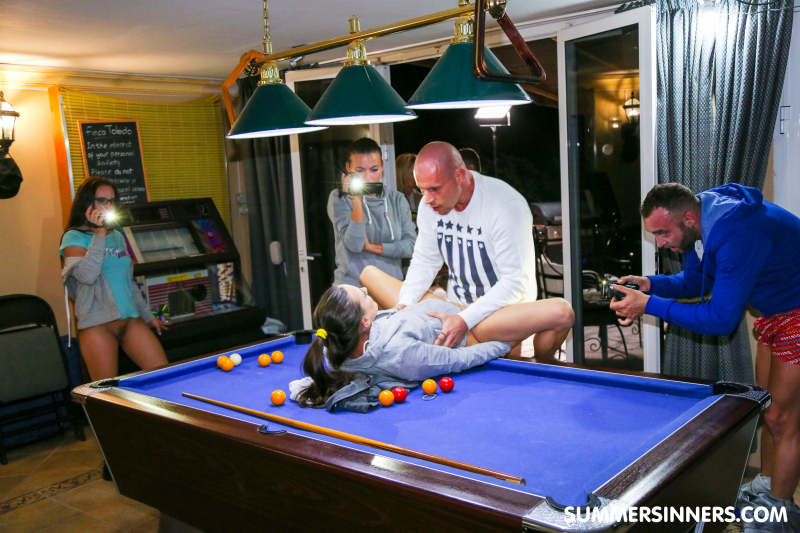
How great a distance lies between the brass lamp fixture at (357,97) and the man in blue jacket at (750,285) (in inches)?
44.1

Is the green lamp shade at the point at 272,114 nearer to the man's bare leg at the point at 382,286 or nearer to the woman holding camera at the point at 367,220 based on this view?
the man's bare leg at the point at 382,286

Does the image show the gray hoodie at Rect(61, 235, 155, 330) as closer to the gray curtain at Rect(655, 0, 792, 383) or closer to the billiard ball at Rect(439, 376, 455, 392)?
the billiard ball at Rect(439, 376, 455, 392)

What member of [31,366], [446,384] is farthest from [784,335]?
[31,366]

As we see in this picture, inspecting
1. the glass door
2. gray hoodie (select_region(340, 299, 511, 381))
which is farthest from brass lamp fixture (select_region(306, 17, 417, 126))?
the glass door

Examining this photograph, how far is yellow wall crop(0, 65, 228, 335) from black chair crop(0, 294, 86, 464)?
0.29 metres

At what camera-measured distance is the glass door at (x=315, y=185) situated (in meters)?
4.85

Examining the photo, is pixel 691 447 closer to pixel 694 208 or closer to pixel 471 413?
pixel 471 413

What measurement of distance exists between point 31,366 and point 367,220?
92.7 inches

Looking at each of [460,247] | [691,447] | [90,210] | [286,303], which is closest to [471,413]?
[691,447]

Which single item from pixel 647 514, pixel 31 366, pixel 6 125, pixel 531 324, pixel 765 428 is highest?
pixel 6 125

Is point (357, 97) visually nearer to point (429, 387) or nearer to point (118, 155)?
point (429, 387)

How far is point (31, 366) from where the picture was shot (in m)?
4.07

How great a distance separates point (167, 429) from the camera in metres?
2.05

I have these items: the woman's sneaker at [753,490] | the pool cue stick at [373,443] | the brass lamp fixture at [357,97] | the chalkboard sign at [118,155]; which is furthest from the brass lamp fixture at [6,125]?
the woman's sneaker at [753,490]
